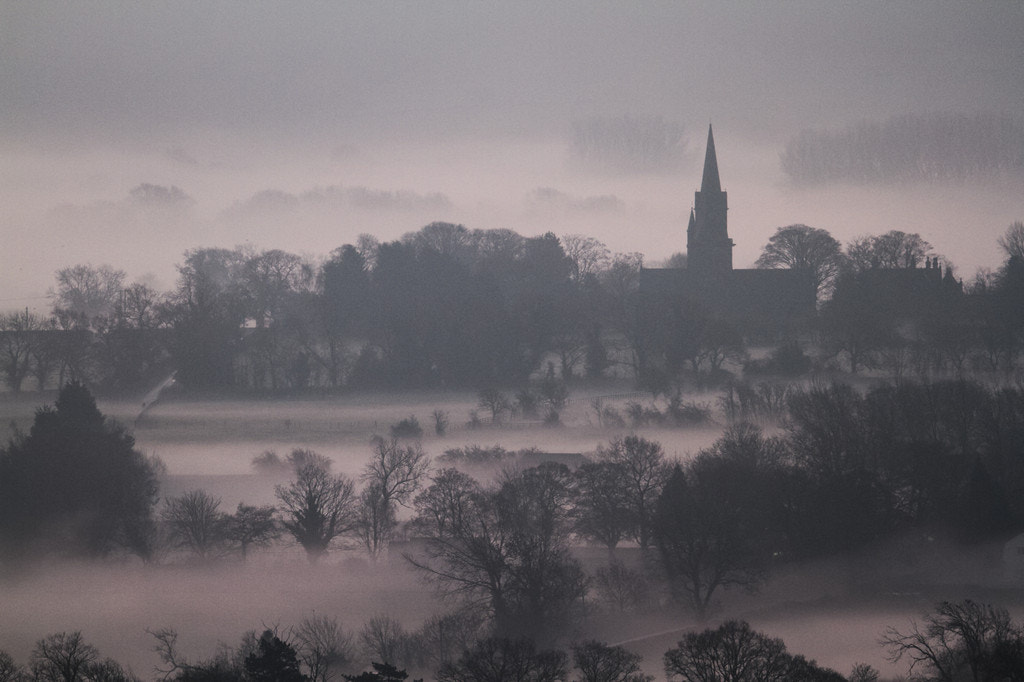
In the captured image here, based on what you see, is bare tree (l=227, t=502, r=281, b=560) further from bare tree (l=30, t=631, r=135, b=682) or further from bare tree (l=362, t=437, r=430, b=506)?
bare tree (l=30, t=631, r=135, b=682)

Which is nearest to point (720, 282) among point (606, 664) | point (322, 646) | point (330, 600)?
point (330, 600)

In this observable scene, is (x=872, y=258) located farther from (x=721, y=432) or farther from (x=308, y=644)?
(x=308, y=644)

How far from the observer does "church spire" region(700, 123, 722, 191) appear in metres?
60.8

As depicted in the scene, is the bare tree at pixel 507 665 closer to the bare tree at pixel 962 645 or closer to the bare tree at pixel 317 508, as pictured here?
the bare tree at pixel 962 645

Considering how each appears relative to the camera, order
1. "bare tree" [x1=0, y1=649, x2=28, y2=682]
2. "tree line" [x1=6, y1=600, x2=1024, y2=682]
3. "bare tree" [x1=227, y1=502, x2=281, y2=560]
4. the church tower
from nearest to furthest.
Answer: "tree line" [x1=6, y1=600, x2=1024, y2=682], "bare tree" [x1=0, y1=649, x2=28, y2=682], "bare tree" [x1=227, y1=502, x2=281, y2=560], the church tower

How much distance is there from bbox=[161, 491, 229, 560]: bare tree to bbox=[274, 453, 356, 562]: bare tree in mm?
1413

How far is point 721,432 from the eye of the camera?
30719mm

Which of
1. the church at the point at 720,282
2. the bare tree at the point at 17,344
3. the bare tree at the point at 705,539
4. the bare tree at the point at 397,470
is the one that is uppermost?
the church at the point at 720,282

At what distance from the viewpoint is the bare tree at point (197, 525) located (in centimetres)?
2478

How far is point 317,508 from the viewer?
25906 mm

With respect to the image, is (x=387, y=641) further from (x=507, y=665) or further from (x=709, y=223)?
(x=709, y=223)

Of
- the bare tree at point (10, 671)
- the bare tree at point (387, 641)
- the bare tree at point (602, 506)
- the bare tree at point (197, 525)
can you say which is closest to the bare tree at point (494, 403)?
the bare tree at point (602, 506)

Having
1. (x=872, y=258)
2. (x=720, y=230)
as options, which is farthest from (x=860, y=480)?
(x=720, y=230)

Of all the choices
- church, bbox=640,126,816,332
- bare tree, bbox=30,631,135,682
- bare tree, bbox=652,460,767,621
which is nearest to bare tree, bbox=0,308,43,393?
bare tree, bbox=30,631,135,682
